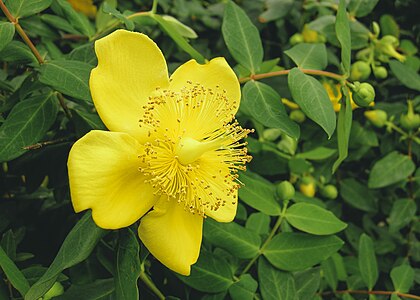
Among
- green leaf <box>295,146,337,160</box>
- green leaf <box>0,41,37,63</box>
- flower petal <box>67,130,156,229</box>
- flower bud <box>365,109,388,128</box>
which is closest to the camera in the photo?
flower petal <box>67,130,156,229</box>

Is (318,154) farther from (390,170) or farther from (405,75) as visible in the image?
(405,75)

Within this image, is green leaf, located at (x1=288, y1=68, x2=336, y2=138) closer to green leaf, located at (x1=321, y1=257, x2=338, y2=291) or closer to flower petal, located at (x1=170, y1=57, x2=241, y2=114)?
flower petal, located at (x1=170, y1=57, x2=241, y2=114)

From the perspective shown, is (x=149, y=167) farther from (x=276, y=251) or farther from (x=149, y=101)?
(x=276, y=251)

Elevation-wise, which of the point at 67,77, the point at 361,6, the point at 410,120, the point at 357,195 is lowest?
the point at 357,195

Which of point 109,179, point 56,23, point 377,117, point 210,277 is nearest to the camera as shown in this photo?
point 109,179

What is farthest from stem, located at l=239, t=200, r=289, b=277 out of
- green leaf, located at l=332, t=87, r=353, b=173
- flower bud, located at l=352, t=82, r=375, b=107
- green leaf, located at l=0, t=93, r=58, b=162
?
green leaf, located at l=0, t=93, r=58, b=162

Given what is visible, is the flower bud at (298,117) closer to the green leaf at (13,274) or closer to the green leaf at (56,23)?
the green leaf at (56,23)

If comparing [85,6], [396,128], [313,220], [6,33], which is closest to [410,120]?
[396,128]
